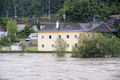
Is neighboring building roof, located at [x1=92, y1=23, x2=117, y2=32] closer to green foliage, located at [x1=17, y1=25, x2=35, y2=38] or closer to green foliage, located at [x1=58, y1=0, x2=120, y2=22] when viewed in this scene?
green foliage, located at [x1=58, y1=0, x2=120, y2=22]

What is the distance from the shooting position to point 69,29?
77.8 metres

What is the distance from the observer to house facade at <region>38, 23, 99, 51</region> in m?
77.1

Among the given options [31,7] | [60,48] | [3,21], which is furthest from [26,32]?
[60,48]

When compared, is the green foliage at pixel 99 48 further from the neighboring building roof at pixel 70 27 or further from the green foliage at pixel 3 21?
the green foliage at pixel 3 21

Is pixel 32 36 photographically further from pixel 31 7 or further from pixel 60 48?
pixel 31 7

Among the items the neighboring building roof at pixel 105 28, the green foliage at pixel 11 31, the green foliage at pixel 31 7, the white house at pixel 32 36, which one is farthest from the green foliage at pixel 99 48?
the green foliage at pixel 31 7

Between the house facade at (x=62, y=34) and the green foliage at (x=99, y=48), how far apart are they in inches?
565

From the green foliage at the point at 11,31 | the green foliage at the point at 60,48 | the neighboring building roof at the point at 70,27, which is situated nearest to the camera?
the green foliage at the point at 60,48

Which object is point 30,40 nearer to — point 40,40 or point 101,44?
point 40,40

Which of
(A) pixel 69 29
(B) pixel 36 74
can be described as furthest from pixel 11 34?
(B) pixel 36 74

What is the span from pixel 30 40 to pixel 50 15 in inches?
1140

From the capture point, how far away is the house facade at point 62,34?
77.1 metres

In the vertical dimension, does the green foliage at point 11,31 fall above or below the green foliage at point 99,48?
A: above

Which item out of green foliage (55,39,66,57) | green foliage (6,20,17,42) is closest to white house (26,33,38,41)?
green foliage (6,20,17,42)
